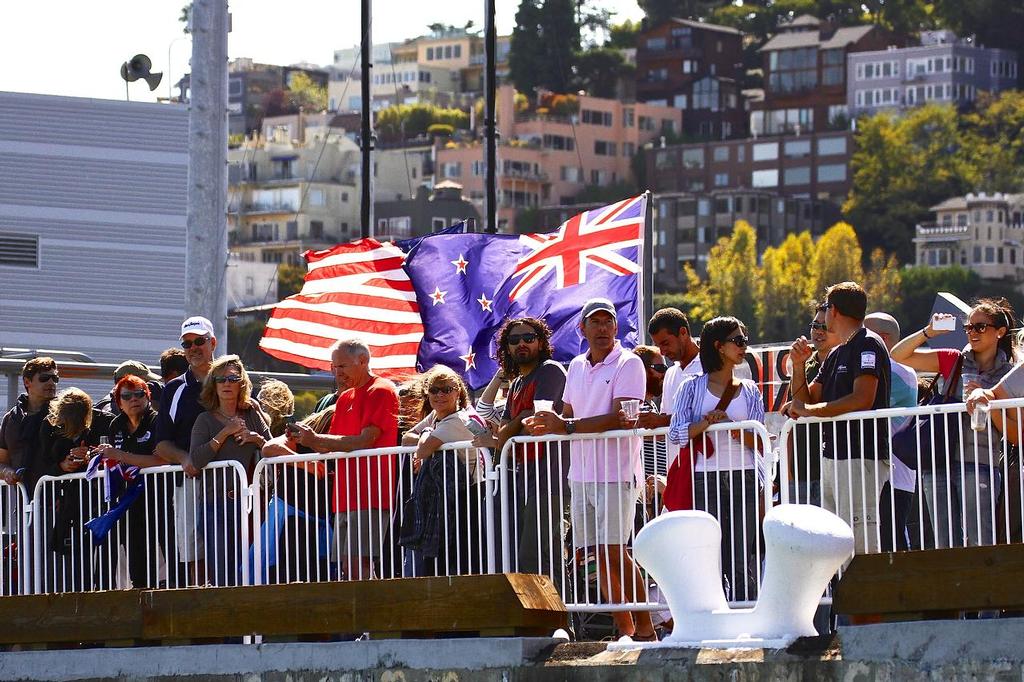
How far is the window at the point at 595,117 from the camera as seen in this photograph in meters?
187

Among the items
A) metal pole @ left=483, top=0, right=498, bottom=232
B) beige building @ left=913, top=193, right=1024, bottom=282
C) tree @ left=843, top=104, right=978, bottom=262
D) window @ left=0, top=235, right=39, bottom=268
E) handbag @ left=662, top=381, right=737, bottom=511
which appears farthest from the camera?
tree @ left=843, top=104, right=978, bottom=262

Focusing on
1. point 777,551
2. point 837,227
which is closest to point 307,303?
point 777,551

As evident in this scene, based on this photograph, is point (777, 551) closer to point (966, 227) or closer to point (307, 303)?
point (307, 303)

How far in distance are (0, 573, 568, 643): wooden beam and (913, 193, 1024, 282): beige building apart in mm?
153898

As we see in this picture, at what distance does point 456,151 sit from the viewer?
561 ft

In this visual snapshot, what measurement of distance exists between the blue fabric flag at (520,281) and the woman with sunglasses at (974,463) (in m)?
5.62

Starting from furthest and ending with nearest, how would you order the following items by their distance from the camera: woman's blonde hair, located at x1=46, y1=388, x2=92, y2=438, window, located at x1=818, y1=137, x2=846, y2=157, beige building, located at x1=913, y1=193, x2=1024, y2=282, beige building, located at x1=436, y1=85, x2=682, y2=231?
window, located at x1=818, y1=137, x2=846, y2=157
beige building, located at x1=436, y1=85, x2=682, y2=231
beige building, located at x1=913, y1=193, x2=1024, y2=282
woman's blonde hair, located at x1=46, y1=388, x2=92, y2=438

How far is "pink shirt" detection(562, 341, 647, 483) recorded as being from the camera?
32.3ft

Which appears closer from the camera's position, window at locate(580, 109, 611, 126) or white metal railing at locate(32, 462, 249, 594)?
white metal railing at locate(32, 462, 249, 594)

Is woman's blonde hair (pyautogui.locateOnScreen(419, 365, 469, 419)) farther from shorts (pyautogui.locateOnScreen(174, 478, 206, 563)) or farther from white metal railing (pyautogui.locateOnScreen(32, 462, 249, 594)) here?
shorts (pyautogui.locateOnScreen(174, 478, 206, 563))

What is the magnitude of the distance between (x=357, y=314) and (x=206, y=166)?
228cm

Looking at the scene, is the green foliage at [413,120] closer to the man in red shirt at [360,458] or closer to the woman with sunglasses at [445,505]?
the man in red shirt at [360,458]

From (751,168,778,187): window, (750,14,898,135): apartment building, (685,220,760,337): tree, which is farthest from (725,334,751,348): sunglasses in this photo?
(750,14,898,135): apartment building

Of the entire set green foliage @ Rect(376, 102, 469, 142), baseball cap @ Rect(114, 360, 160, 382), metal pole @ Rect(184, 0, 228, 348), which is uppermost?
green foliage @ Rect(376, 102, 469, 142)
